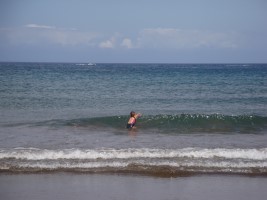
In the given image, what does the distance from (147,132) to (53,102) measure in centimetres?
1060

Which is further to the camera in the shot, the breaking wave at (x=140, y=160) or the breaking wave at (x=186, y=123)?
the breaking wave at (x=186, y=123)

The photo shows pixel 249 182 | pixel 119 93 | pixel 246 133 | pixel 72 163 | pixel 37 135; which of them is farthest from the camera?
pixel 119 93

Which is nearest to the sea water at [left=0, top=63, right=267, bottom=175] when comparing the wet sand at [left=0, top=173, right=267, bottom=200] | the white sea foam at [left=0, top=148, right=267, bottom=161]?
the white sea foam at [left=0, top=148, right=267, bottom=161]

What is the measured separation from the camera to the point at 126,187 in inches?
352

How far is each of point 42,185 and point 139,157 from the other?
352 cm

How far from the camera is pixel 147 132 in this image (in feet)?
54.0

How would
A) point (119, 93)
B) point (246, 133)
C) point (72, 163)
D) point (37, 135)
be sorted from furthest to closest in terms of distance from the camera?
1. point (119, 93)
2. point (246, 133)
3. point (37, 135)
4. point (72, 163)

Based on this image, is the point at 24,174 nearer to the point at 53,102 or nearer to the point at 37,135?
the point at 37,135

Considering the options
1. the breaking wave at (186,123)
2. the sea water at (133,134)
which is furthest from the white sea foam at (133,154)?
the breaking wave at (186,123)

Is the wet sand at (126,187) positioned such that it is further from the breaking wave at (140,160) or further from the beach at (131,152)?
the breaking wave at (140,160)

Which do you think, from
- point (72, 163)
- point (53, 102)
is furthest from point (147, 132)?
point (53, 102)

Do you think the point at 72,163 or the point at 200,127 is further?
the point at 200,127

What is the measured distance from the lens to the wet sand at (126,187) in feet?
27.3

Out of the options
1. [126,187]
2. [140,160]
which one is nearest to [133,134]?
[140,160]
